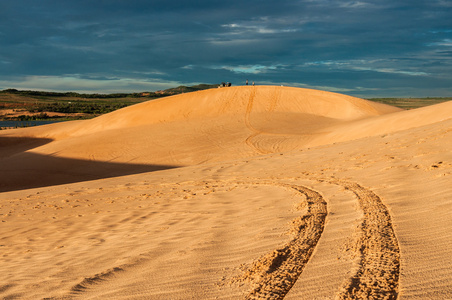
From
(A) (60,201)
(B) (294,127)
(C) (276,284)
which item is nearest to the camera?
(C) (276,284)

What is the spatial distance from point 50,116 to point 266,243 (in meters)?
74.4

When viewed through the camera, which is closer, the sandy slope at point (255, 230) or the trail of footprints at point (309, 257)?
the trail of footprints at point (309, 257)

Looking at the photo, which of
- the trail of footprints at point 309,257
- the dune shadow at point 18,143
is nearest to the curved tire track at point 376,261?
the trail of footprints at point 309,257

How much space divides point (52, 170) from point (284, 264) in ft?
59.8

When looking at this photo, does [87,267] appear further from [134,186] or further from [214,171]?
[214,171]

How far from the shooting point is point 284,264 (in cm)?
366

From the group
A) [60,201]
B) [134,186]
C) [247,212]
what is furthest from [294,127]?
[247,212]

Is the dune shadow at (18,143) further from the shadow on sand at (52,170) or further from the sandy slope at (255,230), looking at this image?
the sandy slope at (255,230)

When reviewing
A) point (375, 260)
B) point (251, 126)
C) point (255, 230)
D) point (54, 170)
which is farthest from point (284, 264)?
point (251, 126)

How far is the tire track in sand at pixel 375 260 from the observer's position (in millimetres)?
2928

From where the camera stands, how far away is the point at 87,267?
4.47 meters

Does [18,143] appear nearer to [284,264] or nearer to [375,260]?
[284,264]

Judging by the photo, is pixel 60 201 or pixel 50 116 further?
pixel 50 116

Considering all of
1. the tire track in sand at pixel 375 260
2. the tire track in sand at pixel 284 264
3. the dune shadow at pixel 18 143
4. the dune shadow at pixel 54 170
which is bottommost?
the dune shadow at pixel 54 170
